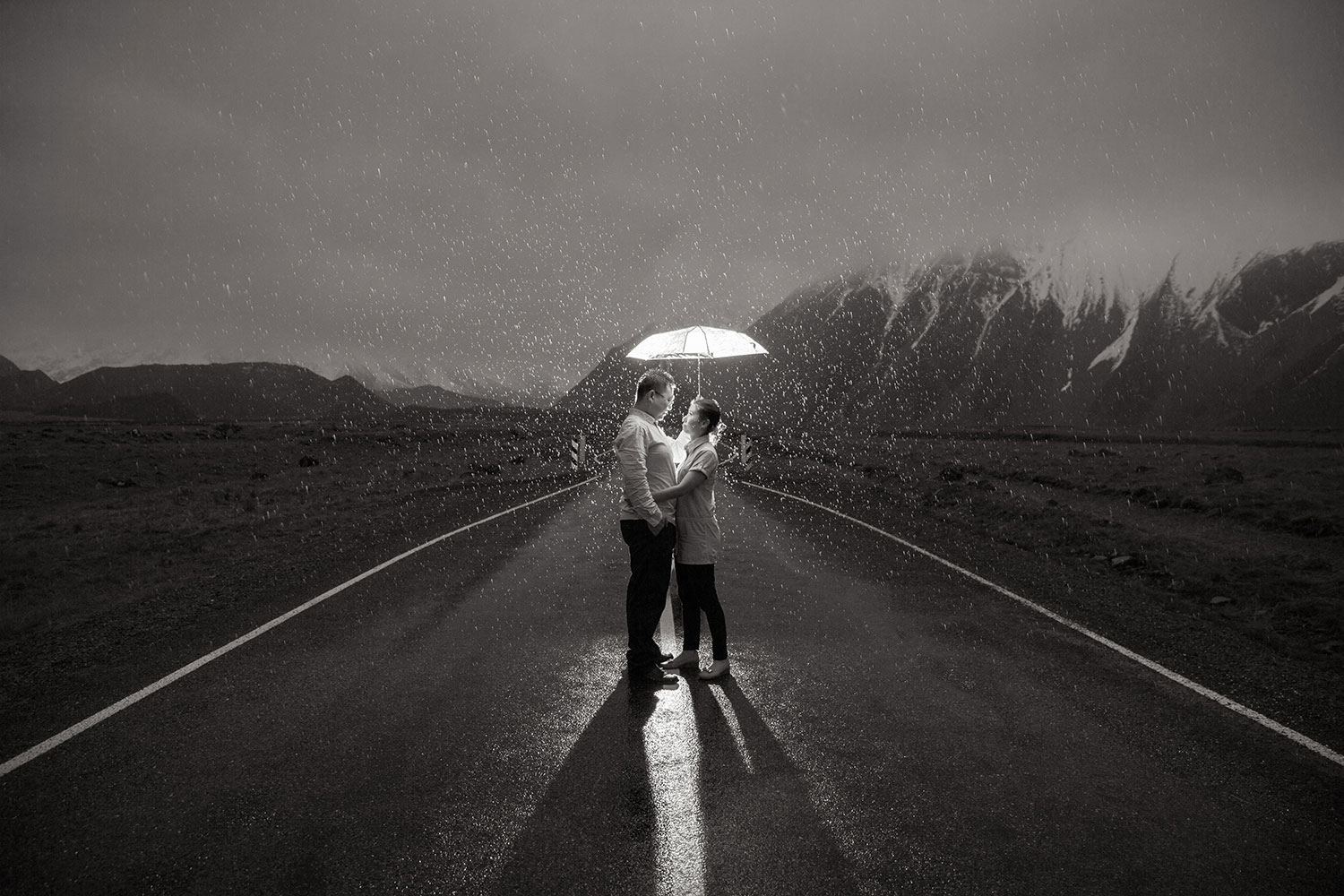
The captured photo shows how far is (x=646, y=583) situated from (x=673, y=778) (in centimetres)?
178

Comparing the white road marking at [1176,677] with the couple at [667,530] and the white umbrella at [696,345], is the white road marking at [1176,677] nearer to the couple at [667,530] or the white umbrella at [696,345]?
the couple at [667,530]

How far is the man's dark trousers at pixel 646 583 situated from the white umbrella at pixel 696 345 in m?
3.40

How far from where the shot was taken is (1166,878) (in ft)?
9.95

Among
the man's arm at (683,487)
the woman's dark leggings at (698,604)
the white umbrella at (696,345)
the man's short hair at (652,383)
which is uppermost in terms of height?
the white umbrella at (696,345)

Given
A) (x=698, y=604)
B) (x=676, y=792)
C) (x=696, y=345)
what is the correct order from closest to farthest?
1. (x=676, y=792)
2. (x=698, y=604)
3. (x=696, y=345)

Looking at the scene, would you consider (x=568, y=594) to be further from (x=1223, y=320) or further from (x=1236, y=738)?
(x=1223, y=320)

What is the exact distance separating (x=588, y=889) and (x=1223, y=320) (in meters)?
229

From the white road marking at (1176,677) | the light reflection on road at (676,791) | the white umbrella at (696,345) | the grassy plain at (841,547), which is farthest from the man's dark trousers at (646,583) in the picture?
the white road marking at (1176,677)

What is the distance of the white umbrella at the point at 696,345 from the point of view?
8.59m

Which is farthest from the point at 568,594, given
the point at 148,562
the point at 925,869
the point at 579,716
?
the point at 148,562

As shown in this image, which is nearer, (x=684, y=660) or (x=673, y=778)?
(x=673, y=778)

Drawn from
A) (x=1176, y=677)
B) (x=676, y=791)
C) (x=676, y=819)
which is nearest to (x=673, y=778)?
(x=676, y=791)

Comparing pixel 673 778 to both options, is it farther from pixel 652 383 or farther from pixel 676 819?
pixel 652 383

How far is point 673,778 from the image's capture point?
3.89 metres
